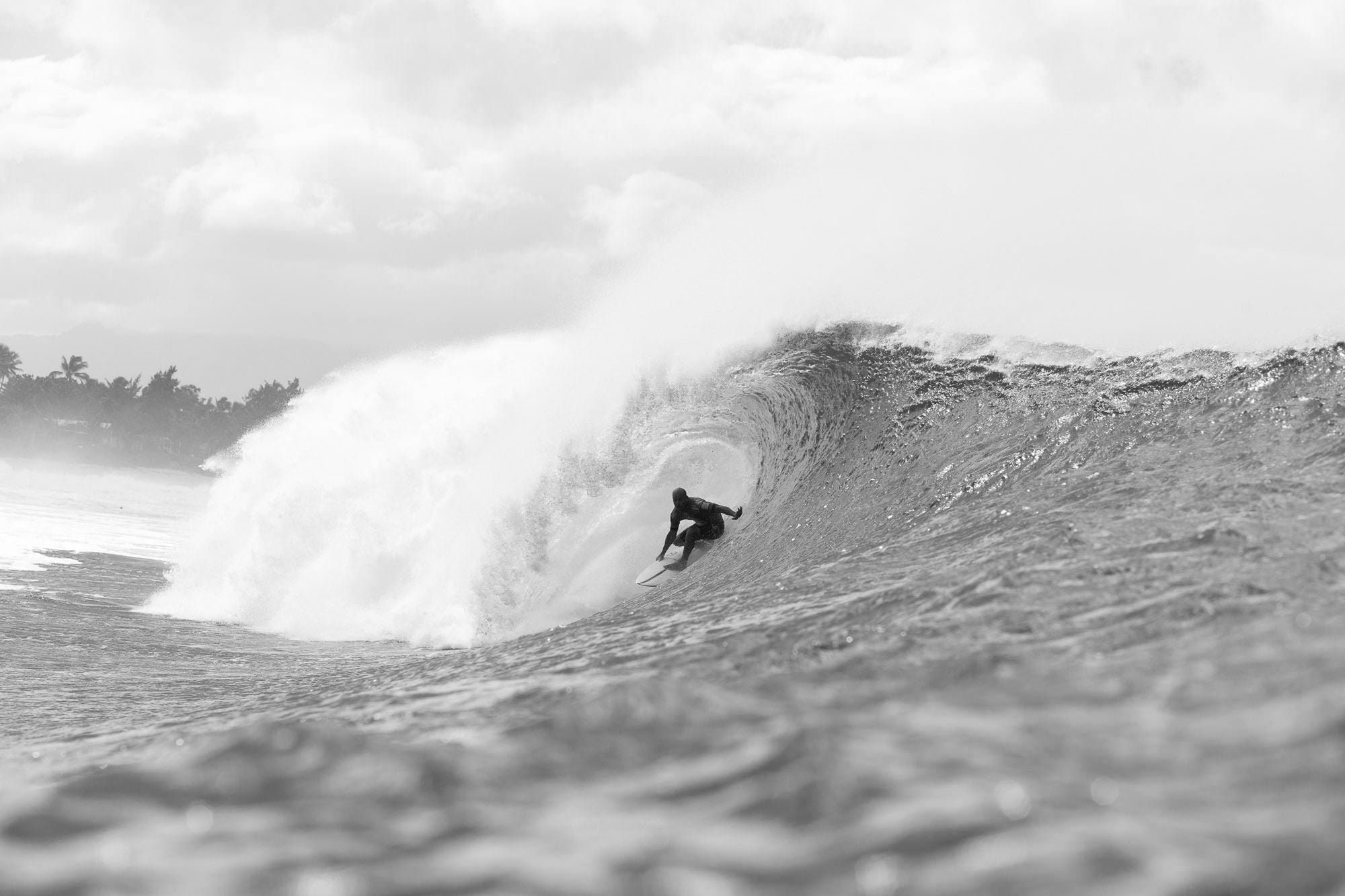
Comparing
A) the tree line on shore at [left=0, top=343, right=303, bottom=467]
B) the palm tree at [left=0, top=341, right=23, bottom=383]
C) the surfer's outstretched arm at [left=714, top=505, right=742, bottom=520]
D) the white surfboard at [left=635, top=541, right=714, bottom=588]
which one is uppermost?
the palm tree at [left=0, top=341, right=23, bottom=383]

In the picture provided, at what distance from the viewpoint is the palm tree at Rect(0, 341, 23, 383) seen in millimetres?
122938

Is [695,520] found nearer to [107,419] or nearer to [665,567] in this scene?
[665,567]

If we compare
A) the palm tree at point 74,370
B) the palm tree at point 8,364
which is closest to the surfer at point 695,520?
the palm tree at point 74,370

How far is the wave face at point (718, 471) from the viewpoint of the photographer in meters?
7.45

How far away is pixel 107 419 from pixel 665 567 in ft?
390

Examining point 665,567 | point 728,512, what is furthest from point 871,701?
point 728,512

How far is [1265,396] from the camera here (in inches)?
320

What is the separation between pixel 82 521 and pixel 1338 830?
44.6 metres

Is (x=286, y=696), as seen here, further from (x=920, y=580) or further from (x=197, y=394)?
(x=197, y=394)

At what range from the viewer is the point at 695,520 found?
40.9 ft

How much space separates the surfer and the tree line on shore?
104936mm

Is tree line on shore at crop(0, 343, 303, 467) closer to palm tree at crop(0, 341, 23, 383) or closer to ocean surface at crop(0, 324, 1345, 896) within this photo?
palm tree at crop(0, 341, 23, 383)

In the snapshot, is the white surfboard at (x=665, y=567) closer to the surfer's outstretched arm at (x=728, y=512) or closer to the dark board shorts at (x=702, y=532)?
the dark board shorts at (x=702, y=532)

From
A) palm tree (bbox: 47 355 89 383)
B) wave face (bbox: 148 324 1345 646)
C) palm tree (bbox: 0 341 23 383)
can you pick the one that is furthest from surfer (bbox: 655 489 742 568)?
palm tree (bbox: 0 341 23 383)
